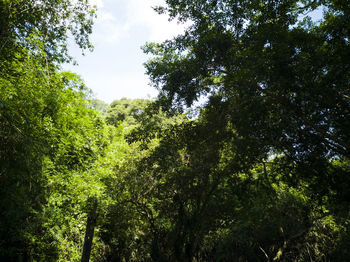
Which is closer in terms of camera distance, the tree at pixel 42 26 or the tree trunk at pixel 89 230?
the tree at pixel 42 26

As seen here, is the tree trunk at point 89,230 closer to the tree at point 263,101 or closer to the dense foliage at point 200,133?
the dense foliage at point 200,133

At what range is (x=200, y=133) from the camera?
7.14 meters

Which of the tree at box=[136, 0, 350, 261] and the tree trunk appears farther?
the tree trunk

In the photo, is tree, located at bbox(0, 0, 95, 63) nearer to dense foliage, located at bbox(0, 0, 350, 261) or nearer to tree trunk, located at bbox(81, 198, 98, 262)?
dense foliage, located at bbox(0, 0, 350, 261)

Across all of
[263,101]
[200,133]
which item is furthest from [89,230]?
[263,101]

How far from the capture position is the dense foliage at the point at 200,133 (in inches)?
188

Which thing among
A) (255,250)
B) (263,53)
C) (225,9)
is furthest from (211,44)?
(255,250)

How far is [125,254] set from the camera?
51.1 feet

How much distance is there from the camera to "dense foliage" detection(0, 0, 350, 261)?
15.6 feet

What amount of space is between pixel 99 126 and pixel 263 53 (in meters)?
11.8

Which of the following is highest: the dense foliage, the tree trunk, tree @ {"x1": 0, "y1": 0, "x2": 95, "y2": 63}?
tree @ {"x1": 0, "y1": 0, "x2": 95, "y2": 63}

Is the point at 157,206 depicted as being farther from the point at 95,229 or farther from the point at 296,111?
the point at 296,111

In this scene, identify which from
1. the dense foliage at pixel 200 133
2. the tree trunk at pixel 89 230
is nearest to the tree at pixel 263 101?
the dense foliage at pixel 200 133

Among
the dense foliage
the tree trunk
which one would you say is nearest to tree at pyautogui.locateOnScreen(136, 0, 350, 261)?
the dense foliage
